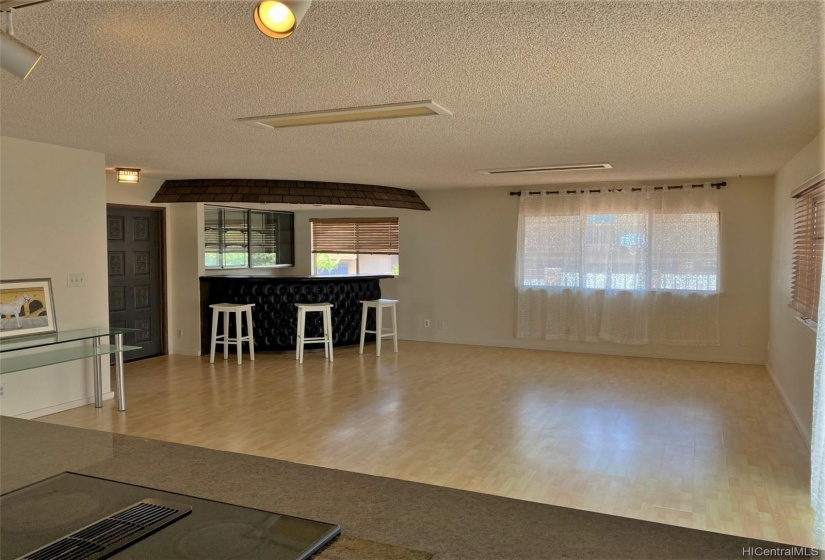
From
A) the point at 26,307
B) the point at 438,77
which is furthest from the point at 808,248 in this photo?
the point at 26,307

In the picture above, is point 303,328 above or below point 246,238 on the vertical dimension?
below

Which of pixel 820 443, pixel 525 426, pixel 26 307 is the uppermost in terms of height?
pixel 26 307

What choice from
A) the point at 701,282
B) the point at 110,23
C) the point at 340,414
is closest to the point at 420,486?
the point at 110,23

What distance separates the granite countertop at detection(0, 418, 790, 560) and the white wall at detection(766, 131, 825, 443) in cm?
404

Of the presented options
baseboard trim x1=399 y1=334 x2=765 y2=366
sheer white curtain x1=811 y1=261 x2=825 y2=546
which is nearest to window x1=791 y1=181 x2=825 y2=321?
sheer white curtain x1=811 y1=261 x2=825 y2=546

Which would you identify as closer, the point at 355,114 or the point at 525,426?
the point at 355,114

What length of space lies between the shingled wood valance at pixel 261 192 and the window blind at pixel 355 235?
61.4 inches

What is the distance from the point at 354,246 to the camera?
9844mm

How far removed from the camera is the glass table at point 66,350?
4.22 m

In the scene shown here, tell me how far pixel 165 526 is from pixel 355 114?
302 centimetres

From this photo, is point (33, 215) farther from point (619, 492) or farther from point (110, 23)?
point (619, 492)

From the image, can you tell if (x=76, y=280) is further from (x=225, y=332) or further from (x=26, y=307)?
(x=225, y=332)

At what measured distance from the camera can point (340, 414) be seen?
4984 millimetres

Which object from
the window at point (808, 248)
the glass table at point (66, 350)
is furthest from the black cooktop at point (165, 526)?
the window at point (808, 248)
